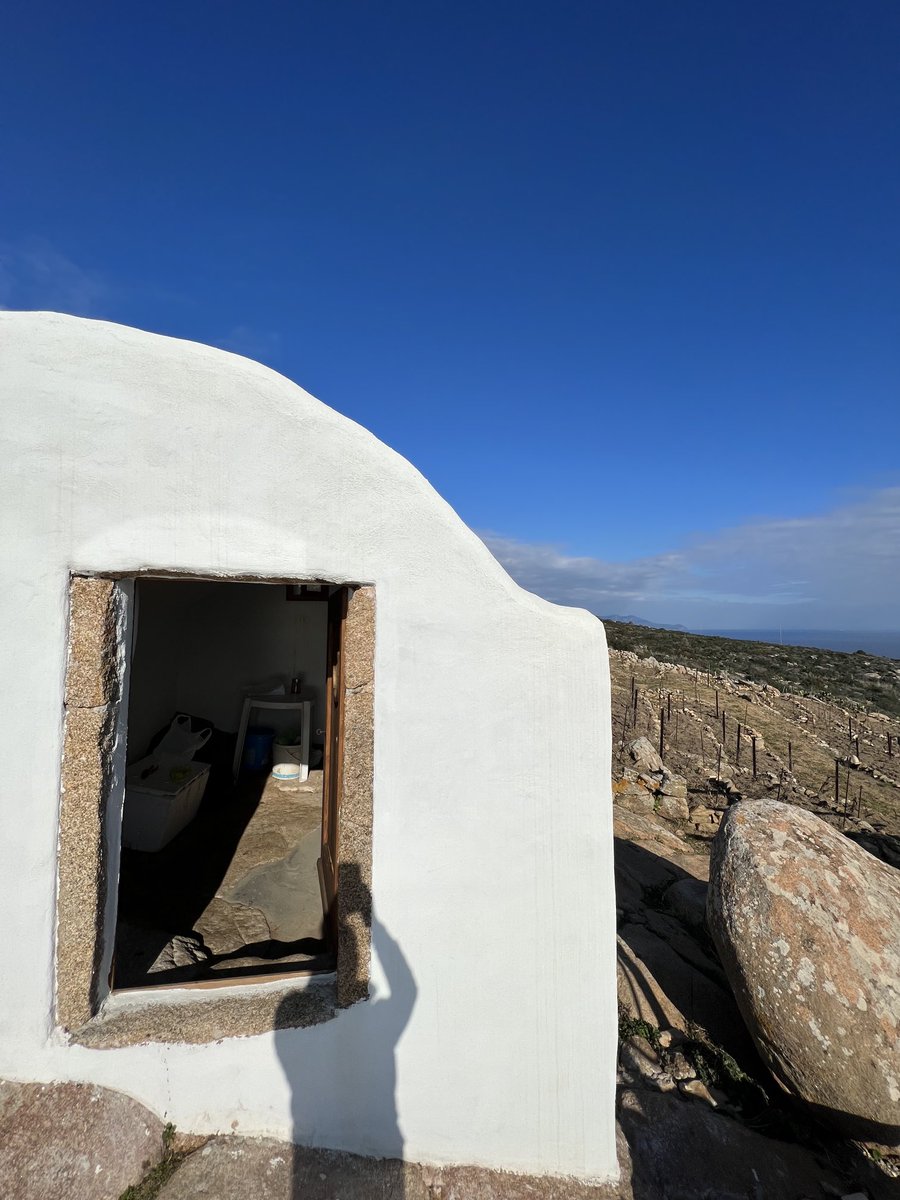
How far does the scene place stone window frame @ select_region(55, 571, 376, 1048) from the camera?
2545 millimetres

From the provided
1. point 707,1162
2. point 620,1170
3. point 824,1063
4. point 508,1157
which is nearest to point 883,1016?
point 824,1063

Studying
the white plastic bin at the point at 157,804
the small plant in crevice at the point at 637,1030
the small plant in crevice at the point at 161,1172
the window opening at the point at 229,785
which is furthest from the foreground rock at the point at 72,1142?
the small plant in crevice at the point at 637,1030

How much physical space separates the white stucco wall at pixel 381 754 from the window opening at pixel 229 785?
454 mm

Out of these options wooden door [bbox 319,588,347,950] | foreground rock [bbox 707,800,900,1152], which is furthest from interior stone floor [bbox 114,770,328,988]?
foreground rock [bbox 707,800,900,1152]

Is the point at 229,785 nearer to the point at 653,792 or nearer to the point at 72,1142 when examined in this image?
the point at 72,1142

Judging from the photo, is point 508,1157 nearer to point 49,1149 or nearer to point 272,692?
point 49,1149

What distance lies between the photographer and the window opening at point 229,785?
382 centimetres

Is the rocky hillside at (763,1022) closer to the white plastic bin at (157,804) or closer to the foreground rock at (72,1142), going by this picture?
the foreground rock at (72,1142)

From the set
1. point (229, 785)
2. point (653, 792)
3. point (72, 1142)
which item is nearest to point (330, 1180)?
point (72, 1142)

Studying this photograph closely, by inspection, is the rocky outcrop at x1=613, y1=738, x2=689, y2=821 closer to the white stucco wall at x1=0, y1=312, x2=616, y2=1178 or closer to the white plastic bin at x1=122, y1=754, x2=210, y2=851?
the white plastic bin at x1=122, y1=754, x2=210, y2=851

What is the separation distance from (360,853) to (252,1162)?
145cm

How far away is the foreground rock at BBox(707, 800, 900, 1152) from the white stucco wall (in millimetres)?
1647

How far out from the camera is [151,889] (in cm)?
446

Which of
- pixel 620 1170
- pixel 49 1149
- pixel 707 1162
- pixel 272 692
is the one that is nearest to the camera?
pixel 49 1149
